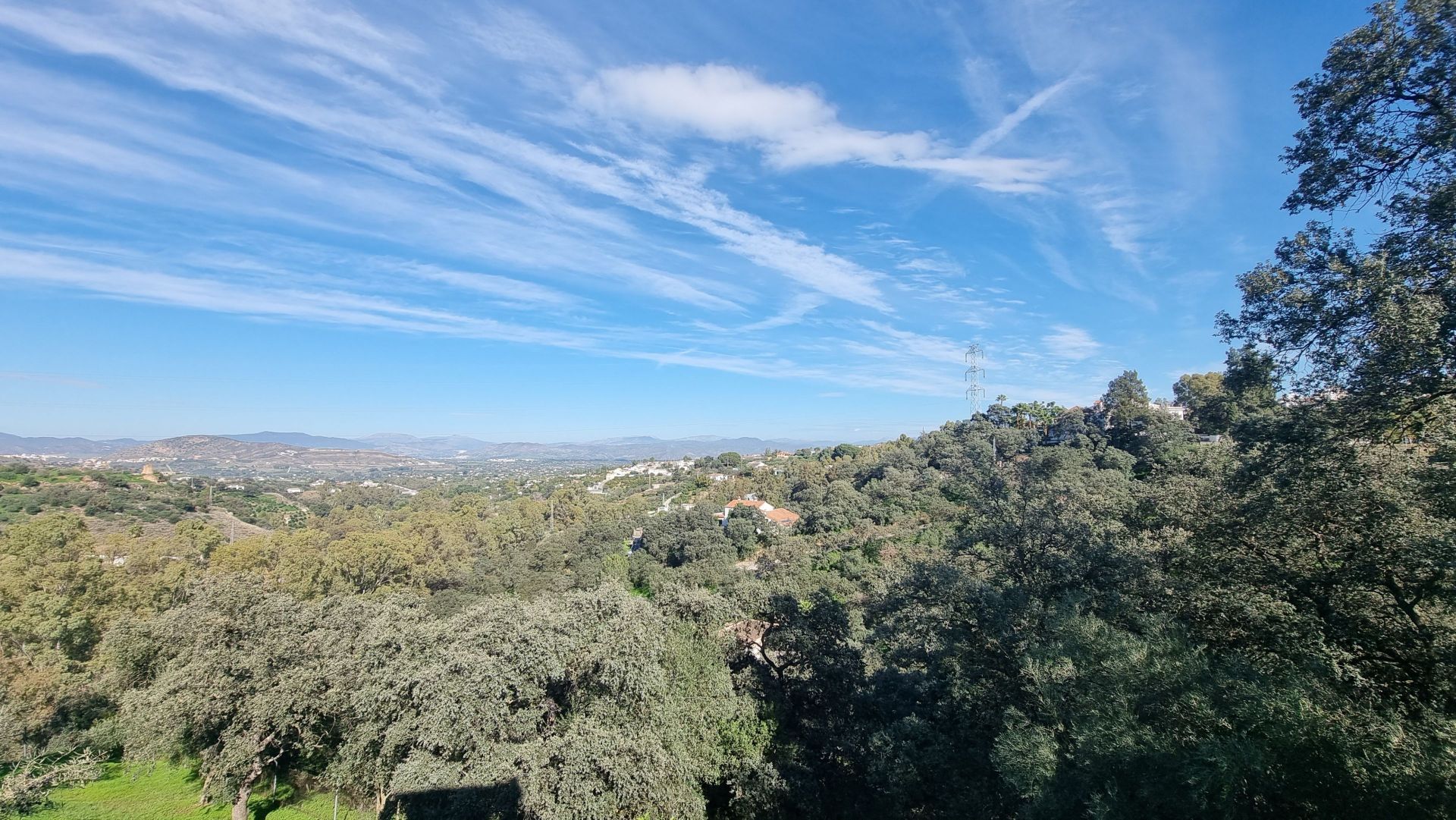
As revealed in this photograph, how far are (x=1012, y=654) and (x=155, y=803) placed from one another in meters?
22.6

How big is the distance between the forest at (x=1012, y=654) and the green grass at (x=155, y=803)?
0.41m

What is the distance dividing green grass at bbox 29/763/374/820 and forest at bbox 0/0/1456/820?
1.35ft

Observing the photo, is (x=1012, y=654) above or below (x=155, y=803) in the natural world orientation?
above

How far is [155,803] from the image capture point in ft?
51.6

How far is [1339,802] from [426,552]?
47.5 m

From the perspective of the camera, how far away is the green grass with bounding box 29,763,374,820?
1471cm

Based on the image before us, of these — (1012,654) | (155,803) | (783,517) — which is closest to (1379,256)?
(1012,654)

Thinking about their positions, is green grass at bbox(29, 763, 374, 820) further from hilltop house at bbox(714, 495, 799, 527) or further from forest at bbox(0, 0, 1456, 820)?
hilltop house at bbox(714, 495, 799, 527)

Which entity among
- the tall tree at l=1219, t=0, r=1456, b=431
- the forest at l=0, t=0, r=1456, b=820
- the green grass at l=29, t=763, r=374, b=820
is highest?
the tall tree at l=1219, t=0, r=1456, b=431

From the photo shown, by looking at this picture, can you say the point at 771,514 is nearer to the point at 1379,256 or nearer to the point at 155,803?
the point at 155,803

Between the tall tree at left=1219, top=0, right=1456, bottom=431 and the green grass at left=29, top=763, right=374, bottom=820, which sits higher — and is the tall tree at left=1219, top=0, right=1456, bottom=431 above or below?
above

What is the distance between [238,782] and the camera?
13.6m

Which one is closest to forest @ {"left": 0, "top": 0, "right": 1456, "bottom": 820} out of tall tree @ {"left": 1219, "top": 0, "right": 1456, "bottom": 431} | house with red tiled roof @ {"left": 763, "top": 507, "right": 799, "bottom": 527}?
tall tree @ {"left": 1219, "top": 0, "right": 1456, "bottom": 431}

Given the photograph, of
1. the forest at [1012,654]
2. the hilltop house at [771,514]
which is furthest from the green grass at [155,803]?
the hilltop house at [771,514]
